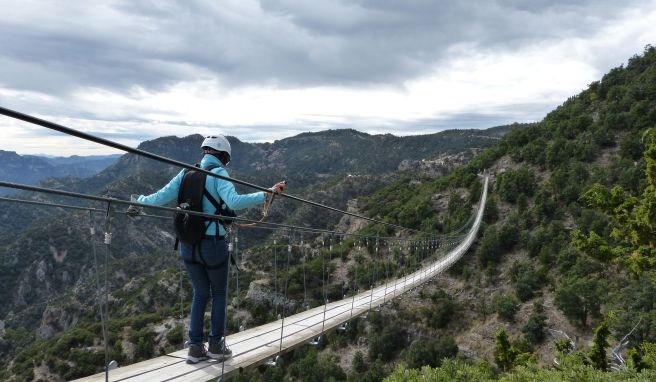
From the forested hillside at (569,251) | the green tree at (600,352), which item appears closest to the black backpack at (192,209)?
the forested hillside at (569,251)

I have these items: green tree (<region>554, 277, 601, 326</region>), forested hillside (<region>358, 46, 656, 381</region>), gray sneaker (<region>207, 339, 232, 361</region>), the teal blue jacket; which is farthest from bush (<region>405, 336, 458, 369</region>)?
the teal blue jacket

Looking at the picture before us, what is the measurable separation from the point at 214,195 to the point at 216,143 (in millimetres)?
322

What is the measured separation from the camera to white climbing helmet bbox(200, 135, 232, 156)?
7.98 feet

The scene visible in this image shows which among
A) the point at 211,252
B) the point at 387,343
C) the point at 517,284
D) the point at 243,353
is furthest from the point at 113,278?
the point at 211,252

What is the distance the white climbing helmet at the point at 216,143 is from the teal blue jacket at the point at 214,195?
0.22 ft

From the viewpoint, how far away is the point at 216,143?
2439mm

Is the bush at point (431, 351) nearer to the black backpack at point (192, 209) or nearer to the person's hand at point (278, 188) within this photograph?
the person's hand at point (278, 188)

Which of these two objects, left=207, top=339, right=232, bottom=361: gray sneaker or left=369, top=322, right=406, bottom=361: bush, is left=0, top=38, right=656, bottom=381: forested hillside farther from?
left=207, top=339, right=232, bottom=361: gray sneaker

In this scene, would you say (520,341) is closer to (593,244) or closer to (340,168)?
(593,244)

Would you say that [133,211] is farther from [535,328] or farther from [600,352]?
[535,328]

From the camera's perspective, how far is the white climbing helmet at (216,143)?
2.43 m

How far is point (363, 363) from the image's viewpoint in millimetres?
19594

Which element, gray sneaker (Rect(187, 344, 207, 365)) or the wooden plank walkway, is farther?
gray sneaker (Rect(187, 344, 207, 365))

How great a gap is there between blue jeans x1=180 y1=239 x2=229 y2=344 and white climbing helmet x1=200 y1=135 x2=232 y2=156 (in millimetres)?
545
